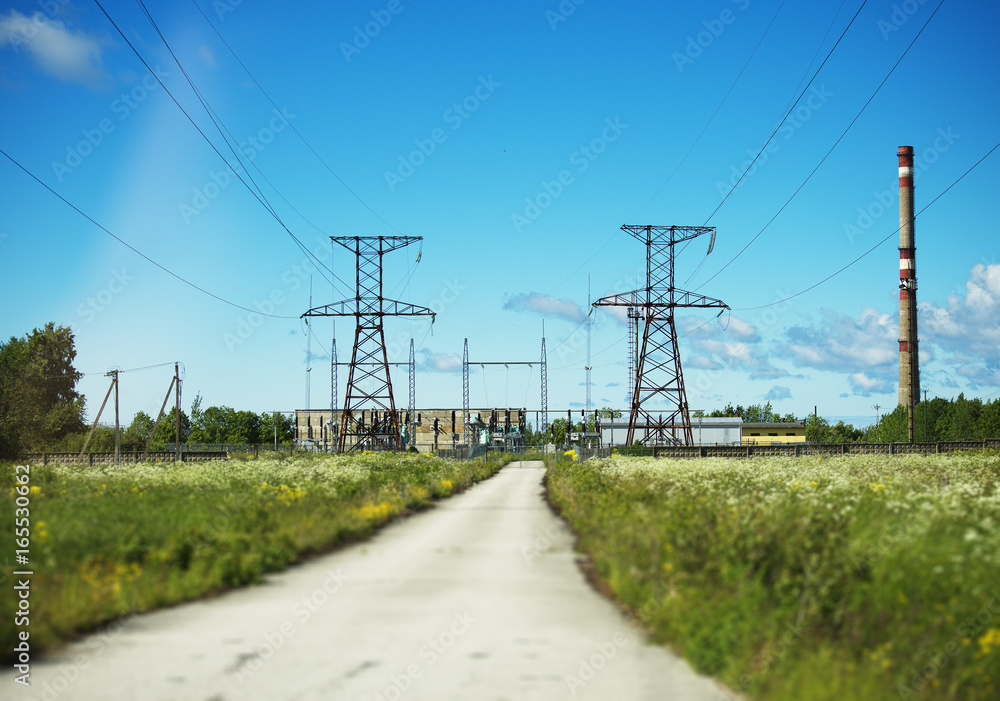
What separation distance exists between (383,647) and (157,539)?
19.7 ft

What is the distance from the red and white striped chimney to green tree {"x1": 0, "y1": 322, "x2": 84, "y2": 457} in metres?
91.8

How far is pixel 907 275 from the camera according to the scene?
7381 cm

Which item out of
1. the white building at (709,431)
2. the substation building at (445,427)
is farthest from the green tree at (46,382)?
the white building at (709,431)

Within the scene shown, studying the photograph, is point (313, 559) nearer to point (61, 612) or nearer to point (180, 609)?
point (180, 609)

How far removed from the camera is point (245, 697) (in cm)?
637

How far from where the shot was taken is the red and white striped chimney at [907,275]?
7394 centimetres

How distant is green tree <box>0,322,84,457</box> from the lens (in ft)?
300

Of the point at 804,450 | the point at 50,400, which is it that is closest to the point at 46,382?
the point at 50,400

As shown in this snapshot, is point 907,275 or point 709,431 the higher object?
point 907,275

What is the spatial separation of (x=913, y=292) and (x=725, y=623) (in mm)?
77472

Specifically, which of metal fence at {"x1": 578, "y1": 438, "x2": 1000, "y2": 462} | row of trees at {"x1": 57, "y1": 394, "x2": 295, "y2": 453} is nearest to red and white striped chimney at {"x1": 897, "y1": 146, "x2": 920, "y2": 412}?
metal fence at {"x1": 578, "y1": 438, "x2": 1000, "y2": 462}

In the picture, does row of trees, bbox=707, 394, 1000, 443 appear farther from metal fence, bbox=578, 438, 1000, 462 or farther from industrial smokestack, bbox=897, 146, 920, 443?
metal fence, bbox=578, 438, 1000, 462

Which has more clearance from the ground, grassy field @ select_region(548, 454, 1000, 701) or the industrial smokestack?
the industrial smokestack

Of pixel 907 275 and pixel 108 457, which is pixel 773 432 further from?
pixel 108 457
